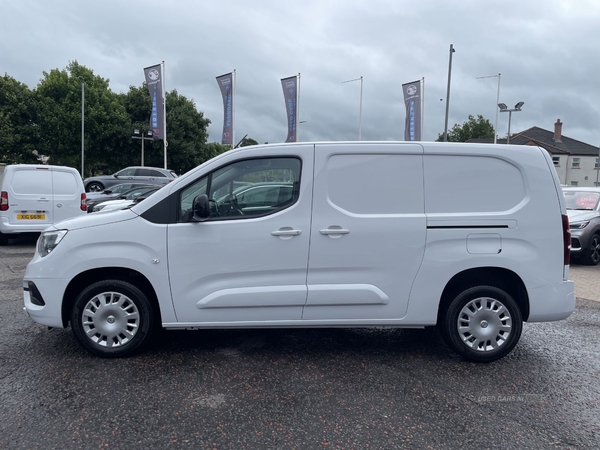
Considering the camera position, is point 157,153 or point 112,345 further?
point 157,153

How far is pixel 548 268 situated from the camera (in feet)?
13.7

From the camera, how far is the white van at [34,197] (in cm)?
995

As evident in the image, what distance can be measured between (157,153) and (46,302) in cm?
3982

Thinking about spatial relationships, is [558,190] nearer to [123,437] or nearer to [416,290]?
[416,290]

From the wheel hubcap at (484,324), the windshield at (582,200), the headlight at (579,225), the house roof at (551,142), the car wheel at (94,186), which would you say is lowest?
the wheel hubcap at (484,324)

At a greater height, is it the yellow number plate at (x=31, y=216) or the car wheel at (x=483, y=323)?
the yellow number plate at (x=31, y=216)

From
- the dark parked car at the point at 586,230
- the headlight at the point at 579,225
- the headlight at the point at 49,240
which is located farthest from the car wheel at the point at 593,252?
the headlight at the point at 49,240

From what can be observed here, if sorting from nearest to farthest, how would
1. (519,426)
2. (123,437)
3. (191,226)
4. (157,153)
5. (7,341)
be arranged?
(123,437), (519,426), (191,226), (7,341), (157,153)

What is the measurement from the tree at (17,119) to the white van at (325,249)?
122 ft

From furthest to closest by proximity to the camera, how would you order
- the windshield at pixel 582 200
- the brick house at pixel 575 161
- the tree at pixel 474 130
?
the tree at pixel 474 130 < the brick house at pixel 575 161 < the windshield at pixel 582 200

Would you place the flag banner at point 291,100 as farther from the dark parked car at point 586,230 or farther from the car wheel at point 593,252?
the car wheel at point 593,252

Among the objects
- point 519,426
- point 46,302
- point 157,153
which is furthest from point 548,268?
point 157,153

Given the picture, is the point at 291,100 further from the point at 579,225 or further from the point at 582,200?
the point at 579,225

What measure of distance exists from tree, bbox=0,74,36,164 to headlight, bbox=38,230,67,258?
36.7 m
